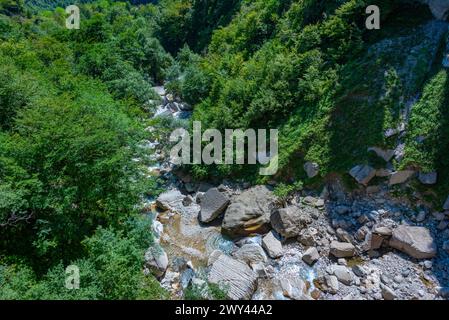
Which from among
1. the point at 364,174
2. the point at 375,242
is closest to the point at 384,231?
the point at 375,242

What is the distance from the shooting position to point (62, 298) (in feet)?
Result: 26.3

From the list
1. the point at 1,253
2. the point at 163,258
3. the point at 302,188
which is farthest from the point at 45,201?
the point at 302,188

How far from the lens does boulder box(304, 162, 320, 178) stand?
39.6 ft

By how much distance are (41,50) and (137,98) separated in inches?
339

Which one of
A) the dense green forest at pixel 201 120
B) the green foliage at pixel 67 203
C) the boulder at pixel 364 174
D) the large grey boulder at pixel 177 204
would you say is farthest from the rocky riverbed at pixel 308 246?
the green foliage at pixel 67 203

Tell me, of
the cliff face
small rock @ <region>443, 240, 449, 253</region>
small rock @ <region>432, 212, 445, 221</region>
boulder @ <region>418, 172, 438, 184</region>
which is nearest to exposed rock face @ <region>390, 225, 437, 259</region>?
small rock @ <region>443, 240, 449, 253</region>

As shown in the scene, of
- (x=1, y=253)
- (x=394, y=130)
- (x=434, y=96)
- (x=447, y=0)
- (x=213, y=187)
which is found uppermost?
(x=447, y=0)

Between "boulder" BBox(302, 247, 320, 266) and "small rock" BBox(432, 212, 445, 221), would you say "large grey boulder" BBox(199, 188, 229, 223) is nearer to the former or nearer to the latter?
"boulder" BBox(302, 247, 320, 266)

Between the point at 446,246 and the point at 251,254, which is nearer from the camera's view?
the point at 446,246

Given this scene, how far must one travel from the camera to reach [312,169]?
39.8ft

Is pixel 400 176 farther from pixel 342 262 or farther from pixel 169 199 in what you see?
pixel 169 199

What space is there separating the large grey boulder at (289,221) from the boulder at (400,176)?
3209 millimetres

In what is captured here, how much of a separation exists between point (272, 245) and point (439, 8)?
11.7m

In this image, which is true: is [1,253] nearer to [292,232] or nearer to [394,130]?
[292,232]
